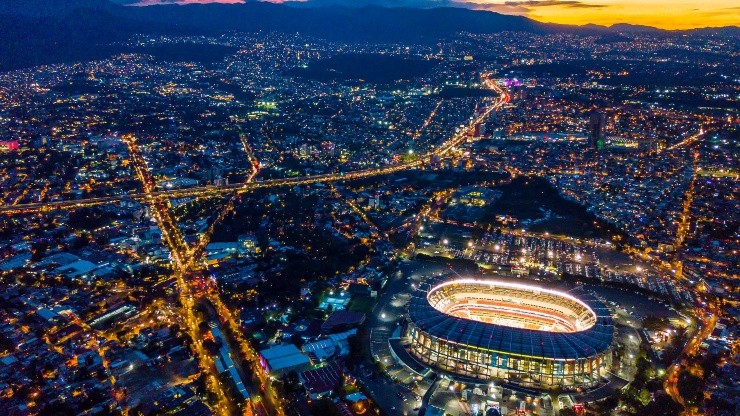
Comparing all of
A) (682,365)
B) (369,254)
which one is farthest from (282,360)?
(682,365)

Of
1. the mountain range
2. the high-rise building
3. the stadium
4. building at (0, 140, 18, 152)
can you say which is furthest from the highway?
the mountain range

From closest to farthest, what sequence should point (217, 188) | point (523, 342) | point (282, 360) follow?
point (523, 342) < point (282, 360) < point (217, 188)

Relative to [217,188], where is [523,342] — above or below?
above

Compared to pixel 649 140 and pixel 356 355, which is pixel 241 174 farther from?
pixel 649 140

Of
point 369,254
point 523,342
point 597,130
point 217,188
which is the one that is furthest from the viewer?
point 597,130

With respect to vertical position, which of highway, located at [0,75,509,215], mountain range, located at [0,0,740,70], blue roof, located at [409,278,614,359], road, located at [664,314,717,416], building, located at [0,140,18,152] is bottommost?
highway, located at [0,75,509,215]

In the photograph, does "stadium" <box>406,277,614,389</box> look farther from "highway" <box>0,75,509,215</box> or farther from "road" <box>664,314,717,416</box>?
"highway" <box>0,75,509,215</box>

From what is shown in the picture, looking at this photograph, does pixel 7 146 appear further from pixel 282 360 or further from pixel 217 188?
pixel 282 360
